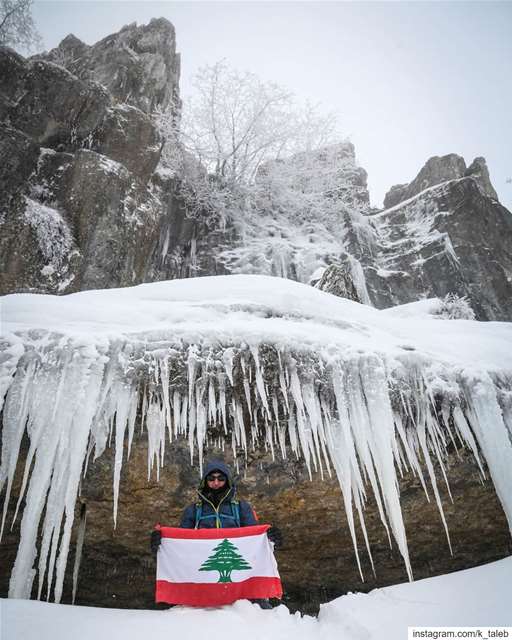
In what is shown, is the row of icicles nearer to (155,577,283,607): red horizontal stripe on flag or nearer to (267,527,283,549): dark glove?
(267,527,283,549): dark glove

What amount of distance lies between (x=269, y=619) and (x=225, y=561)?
1.53 feet

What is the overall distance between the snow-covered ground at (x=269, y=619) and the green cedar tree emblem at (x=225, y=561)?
0.21 meters

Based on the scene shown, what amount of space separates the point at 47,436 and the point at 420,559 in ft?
13.5

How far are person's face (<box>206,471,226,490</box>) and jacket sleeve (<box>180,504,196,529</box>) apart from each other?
216mm

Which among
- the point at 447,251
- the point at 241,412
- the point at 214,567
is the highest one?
the point at 447,251

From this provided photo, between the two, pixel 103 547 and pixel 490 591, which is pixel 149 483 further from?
pixel 490 591

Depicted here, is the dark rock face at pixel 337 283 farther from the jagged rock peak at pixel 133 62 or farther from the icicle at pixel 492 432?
the jagged rock peak at pixel 133 62

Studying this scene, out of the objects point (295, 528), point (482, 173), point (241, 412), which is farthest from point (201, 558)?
point (482, 173)

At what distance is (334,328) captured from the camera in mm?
3580

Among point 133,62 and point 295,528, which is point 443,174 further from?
point 295,528

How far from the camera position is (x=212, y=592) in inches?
88.8

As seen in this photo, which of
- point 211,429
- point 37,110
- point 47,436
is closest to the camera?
point 47,436

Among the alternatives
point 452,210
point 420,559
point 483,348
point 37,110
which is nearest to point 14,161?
point 37,110

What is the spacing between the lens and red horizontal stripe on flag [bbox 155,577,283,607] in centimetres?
224
